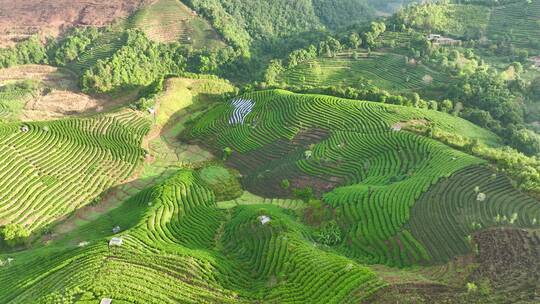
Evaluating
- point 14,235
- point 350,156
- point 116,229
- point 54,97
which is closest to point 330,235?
point 350,156

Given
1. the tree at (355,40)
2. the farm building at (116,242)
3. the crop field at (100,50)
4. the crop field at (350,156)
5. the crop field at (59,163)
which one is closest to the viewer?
the farm building at (116,242)

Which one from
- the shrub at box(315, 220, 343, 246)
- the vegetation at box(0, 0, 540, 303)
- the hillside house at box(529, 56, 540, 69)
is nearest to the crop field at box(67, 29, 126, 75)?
the vegetation at box(0, 0, 540, 303)

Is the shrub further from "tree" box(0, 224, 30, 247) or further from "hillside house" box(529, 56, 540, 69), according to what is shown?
"hillside house" box(529, 56, 540, 69)

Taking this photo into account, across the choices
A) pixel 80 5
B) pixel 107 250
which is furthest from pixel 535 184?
pixel 80 5

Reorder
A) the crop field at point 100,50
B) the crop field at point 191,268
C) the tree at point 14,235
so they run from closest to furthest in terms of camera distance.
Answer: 1. the crop field at point 191,268
2. the tree at point 14,235
3. the crop field at point 100,50

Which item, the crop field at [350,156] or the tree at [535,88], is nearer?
the crop field at [350,156]

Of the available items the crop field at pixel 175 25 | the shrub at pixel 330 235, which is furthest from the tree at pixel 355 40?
the shrub at pixel 330 235

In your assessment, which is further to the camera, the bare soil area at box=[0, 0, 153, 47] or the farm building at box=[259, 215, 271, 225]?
the bare soil area at box=[0, 0, 153, 47]

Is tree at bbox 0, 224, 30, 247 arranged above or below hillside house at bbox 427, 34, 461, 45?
below

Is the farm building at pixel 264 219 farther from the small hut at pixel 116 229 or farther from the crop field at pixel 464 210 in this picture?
the small hut at pixel 116 229
